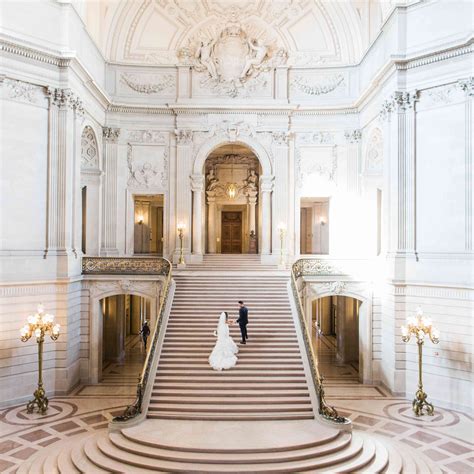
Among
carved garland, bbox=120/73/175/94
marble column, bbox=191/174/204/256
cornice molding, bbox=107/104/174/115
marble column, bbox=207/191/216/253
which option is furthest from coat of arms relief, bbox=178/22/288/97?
marble column, bbox=207/191/216/253

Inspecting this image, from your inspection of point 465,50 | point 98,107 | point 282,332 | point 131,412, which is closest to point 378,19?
point 465,50

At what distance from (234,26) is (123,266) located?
11429mm

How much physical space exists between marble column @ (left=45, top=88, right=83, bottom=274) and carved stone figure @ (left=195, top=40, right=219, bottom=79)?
23.1 ft

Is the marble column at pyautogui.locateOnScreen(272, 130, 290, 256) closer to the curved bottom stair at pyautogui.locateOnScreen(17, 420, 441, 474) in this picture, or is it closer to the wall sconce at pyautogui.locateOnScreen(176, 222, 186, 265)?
the wall sconce at pyautogui.locateOnScreen(176, 222, 186, 265)

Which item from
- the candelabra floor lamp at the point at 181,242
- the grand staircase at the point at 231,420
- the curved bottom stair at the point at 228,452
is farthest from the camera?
the candelabra floor lamp at the point at 181,242

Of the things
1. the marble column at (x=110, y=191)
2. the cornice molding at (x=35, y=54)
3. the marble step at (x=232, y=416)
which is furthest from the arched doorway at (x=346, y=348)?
the cornice molding at (x=35, y=54)

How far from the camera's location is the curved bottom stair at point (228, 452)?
388 inches

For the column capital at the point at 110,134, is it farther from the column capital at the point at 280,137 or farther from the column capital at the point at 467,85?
the column capital at the point at 467,85

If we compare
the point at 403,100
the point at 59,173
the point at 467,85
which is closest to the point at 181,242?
the point at 59,173

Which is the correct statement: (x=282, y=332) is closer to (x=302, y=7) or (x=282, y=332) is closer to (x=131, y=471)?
(x=131, y=471)

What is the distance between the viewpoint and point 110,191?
20875 millimetres

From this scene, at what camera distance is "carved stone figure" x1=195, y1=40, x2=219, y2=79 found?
21062 mm

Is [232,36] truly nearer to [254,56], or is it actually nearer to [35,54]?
[254,56]

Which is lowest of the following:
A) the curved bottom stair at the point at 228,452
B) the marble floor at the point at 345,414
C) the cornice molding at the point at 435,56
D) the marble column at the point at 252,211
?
the marble floor at the point at 345,414
